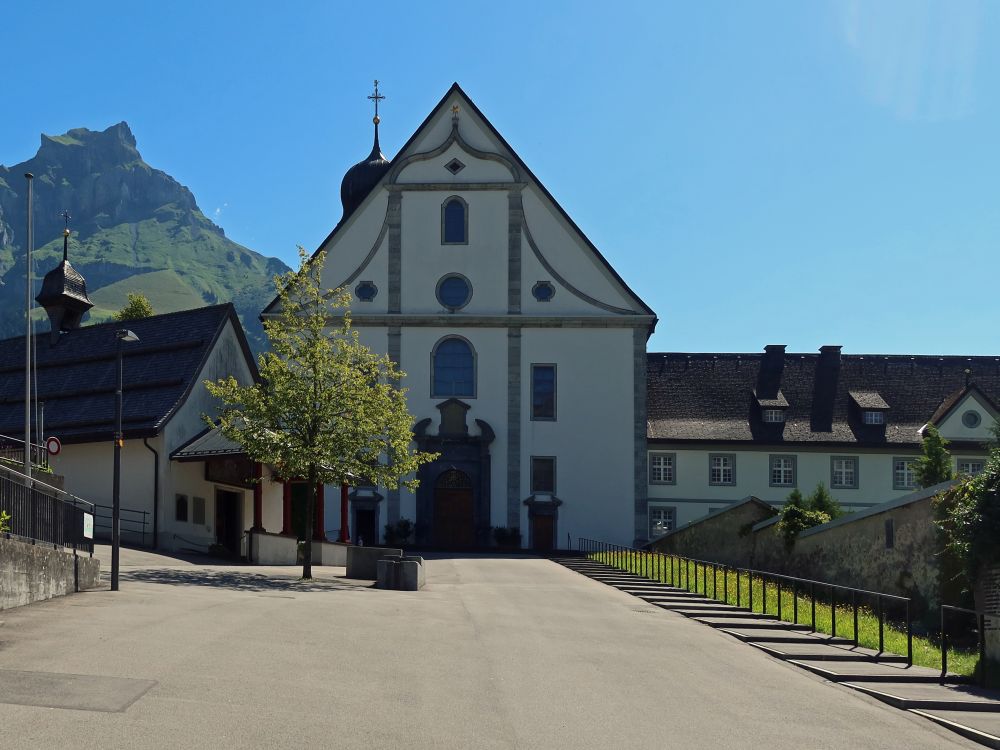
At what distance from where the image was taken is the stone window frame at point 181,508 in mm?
34500

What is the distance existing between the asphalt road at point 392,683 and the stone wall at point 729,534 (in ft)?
49.1

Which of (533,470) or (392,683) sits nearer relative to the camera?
(392,683)

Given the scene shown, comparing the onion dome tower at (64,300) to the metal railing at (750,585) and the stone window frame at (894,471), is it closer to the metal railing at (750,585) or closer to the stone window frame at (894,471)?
the metal railing at (750,585)

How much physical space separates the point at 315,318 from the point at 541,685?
1691cm

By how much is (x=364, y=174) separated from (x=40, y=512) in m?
43.1

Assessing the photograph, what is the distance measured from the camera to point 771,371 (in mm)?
56469

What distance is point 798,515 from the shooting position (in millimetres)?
29531

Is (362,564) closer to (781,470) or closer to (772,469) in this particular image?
(772,469)

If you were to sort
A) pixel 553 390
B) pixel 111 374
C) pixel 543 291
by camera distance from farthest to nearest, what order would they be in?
pixel 543 291 < pixel 553 390 < pixel 111 374

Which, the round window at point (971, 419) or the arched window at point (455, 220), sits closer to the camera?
the arched window at point (455, 220)

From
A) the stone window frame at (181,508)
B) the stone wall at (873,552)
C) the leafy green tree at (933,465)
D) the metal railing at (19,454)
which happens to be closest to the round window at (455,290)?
the stone window frame at (181,508)

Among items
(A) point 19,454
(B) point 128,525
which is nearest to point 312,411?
(A) point 19,454

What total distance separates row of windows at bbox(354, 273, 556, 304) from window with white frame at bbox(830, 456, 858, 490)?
50.1 ft

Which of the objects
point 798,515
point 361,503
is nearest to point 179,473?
point 361,503
